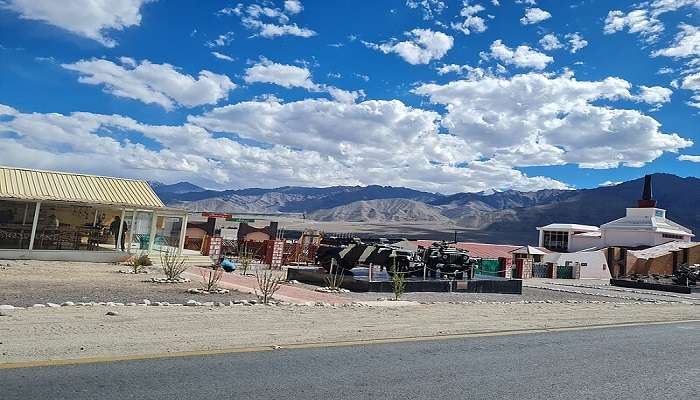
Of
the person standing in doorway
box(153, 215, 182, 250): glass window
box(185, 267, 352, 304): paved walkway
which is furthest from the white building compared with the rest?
box(185, 267, 352, 304): paved walkway

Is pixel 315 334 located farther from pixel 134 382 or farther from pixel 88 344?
pixel 134 382

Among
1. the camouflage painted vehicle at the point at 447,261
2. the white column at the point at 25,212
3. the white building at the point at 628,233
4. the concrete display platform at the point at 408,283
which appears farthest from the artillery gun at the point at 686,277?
the white column at the point at 25,212

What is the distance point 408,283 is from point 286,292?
5.30m

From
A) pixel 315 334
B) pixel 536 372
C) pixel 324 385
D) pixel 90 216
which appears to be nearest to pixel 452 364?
pixel 536 372

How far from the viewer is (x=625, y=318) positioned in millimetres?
15070

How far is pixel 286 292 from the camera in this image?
56.3 ft

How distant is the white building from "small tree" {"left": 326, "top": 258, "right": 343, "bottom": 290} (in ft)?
149

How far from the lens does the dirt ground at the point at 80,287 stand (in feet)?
40.7

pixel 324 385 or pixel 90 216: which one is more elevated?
pixel 90 216

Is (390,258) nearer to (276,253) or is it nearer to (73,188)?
(276,253)

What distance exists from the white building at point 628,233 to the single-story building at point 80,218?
4766cm

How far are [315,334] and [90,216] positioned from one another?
70.2ft

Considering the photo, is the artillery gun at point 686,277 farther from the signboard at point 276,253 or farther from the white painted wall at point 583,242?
the white painted wall at point 583,242

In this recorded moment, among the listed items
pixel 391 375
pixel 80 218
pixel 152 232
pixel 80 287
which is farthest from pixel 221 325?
pixel 80 218
